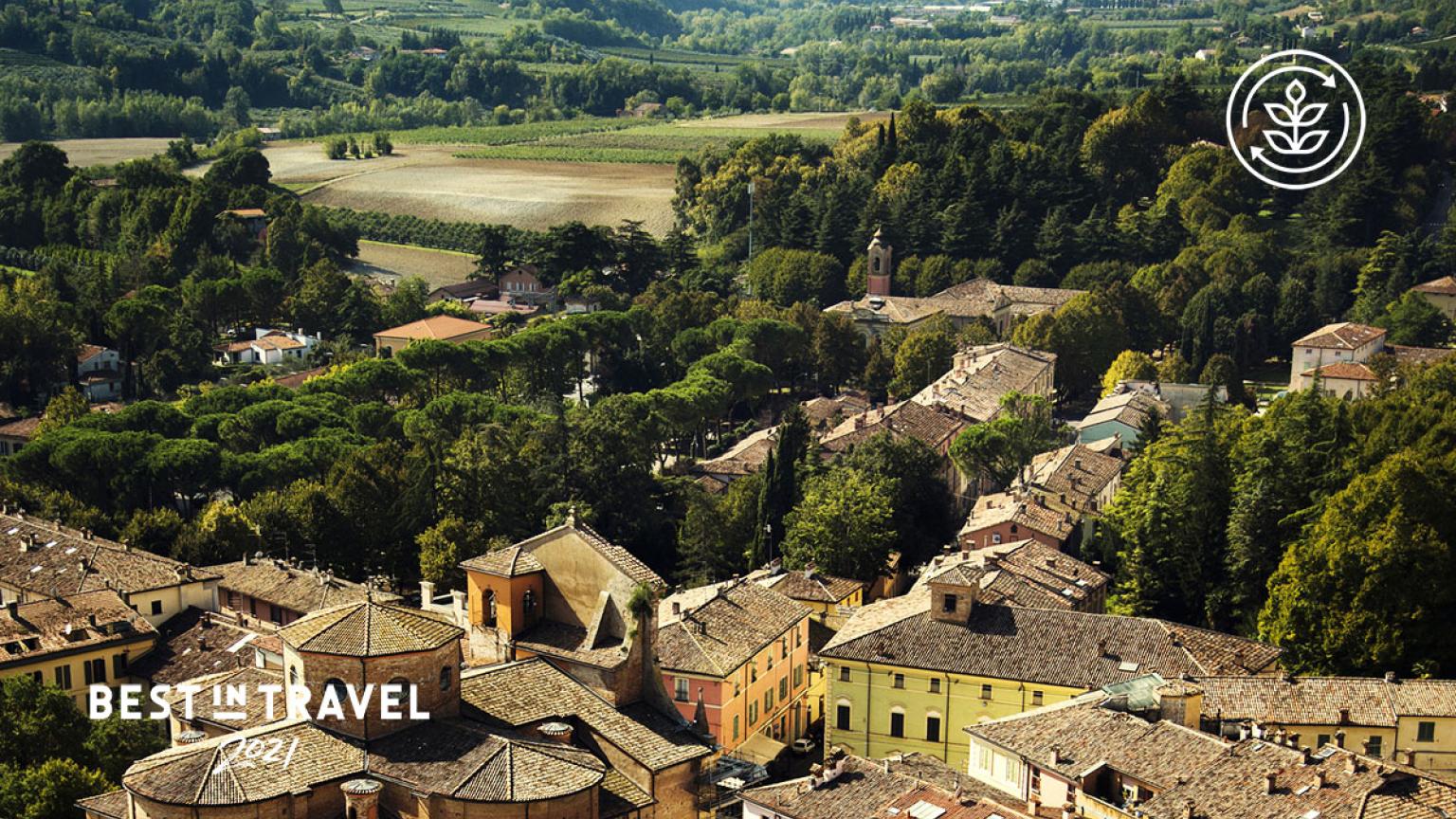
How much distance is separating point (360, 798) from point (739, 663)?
53.7 ft

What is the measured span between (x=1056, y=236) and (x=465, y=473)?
49.5m

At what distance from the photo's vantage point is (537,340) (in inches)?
3329

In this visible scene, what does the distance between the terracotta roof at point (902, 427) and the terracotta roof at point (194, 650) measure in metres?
25.8

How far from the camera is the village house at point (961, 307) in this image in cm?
9231

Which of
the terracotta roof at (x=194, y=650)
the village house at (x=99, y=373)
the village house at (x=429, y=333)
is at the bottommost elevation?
the village house at (x=99, y=373)

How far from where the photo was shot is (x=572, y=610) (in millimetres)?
35000

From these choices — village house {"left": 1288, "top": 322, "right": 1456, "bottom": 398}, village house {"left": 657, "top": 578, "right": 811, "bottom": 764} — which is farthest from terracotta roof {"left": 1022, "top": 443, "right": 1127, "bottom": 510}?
village house {"left": 657, "top": 578, "right": 811, "bottom": 764}

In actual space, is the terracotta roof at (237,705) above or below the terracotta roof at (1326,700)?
above

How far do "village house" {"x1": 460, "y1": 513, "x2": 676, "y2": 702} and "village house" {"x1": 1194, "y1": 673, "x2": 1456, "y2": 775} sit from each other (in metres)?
12.3

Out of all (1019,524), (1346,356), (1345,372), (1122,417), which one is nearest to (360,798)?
(1019,524)

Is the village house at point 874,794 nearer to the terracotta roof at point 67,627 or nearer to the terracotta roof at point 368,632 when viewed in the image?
the terracotta roof at point 368,632

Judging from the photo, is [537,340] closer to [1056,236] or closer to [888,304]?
[888,304]

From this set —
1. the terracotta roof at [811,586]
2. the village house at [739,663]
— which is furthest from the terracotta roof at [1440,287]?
the village house at [739,663]

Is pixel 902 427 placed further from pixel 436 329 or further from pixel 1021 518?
pixel 436 329
